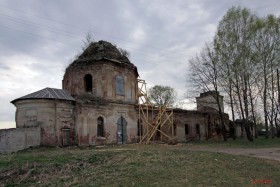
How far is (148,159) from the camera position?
14672 millimetres

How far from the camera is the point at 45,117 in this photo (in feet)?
79.3

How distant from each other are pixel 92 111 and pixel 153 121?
7.38 m

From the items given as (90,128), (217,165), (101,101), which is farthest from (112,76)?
(217,165)

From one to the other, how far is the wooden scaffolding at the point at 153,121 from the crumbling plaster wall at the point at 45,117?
830 cm

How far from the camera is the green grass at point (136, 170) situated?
36.4 ft

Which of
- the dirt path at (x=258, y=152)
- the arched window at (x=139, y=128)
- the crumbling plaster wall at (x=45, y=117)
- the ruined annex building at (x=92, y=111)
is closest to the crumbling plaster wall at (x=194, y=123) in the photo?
the ruined annex building at (x=92, y=111)

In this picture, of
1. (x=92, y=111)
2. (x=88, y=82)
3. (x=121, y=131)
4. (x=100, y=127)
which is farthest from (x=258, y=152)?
(x=88, y=82)

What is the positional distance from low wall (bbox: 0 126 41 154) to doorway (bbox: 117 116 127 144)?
8033mm

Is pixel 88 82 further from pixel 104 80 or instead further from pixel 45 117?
pixel 45 117

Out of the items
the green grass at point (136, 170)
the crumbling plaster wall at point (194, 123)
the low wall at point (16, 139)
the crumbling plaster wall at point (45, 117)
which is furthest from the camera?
the crumbling plaster wall at point (194, 123)

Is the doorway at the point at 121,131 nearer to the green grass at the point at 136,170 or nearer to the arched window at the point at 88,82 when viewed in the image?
the arched window at the point at 88,82

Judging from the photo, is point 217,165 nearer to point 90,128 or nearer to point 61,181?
point 61,181

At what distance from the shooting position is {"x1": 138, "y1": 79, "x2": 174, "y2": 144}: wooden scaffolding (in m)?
30.7

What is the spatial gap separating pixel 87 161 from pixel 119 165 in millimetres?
1591
